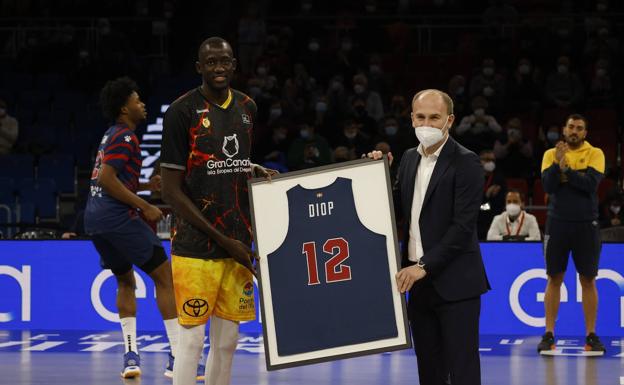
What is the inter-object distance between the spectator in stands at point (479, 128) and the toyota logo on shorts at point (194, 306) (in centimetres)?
1015

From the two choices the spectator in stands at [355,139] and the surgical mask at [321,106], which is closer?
the spectator in stands at [355,139]

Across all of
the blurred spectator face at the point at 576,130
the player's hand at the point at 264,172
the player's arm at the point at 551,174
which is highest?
the blurred spectator face at the point at 576,130

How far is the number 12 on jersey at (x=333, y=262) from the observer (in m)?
5.82

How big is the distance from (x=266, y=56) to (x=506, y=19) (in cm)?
426

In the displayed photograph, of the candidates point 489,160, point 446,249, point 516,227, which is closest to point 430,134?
point 446,249

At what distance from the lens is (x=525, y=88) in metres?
17.6

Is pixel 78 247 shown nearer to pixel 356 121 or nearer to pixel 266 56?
pixel 356 121

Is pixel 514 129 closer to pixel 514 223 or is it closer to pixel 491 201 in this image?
pixel 491 201

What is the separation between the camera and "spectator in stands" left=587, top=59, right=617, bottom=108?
17453 mm

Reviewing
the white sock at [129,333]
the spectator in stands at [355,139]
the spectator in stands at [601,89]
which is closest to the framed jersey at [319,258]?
the white sock at [129,333]

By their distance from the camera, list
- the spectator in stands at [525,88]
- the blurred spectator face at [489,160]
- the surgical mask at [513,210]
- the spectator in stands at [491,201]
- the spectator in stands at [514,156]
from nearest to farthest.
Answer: the surgical mask at [513,210] → the spectator in stands at [491,201] → the blurred spectator face at [489,160] → the spectator in stands at [514,156] → the spectator in stands at [525,88]

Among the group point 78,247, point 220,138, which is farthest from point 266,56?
point 220,138

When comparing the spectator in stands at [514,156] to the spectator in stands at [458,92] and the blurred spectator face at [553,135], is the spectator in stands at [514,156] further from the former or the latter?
the spectator in stands at [458,92]

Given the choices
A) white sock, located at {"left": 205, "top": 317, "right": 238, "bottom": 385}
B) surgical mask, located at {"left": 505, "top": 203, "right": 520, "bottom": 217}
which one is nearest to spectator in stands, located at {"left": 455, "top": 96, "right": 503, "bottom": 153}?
surgical mask, located at {"left": 505, "top": 203, "right": 520, "bottom": 217}
